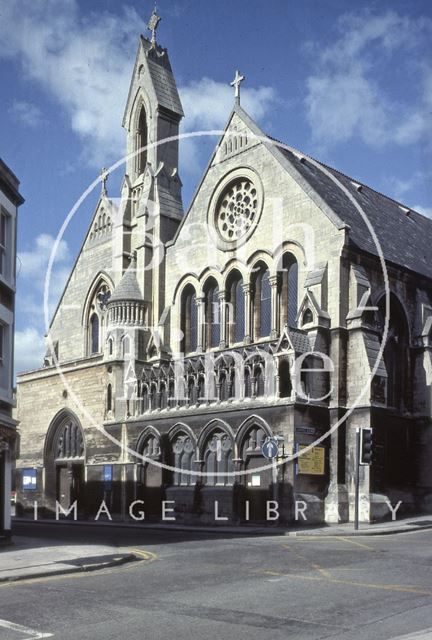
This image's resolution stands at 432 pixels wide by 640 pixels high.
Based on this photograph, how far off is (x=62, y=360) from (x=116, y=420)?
9227mm

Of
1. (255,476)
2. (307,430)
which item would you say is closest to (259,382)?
(307,430)

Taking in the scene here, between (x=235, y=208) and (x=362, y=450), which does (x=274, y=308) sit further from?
(x=362, y=450)

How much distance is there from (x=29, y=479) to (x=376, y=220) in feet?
65.5

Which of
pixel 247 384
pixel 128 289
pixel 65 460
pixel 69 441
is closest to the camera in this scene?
pixel 247 384

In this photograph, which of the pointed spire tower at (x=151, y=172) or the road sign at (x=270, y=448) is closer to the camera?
the road sign at (x=270, y=448)

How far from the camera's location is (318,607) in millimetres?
10508

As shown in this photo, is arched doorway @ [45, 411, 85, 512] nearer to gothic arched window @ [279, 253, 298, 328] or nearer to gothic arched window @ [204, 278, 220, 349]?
gothic arched window @ [204, 278, 220, 349]

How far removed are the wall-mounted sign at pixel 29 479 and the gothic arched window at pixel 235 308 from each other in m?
12.5

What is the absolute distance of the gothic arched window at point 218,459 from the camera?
3055cm

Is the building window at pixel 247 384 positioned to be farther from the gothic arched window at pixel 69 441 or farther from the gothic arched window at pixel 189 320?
the gothic arched window at pixel 69 441

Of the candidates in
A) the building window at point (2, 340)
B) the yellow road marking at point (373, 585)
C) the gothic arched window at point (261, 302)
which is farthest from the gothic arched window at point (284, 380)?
the yellow road marking at point (373, 585)

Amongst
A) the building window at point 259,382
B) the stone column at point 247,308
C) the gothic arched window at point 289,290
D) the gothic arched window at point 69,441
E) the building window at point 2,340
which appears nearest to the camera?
the building window at point 2,340

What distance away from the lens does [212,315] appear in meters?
35.6

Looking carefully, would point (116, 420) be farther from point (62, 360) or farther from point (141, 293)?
point (62, 360)
